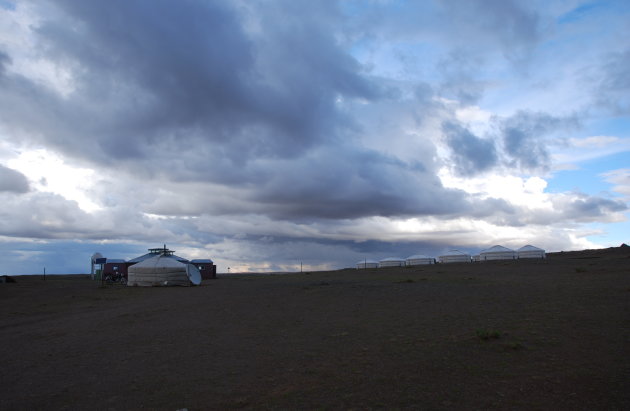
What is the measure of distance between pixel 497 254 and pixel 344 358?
263ft

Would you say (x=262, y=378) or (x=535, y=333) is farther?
(x=535, y=333)

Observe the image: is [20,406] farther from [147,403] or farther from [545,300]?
[545,300]

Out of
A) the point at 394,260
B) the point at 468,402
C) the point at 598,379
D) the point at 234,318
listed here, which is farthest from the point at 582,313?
the point at 394,260

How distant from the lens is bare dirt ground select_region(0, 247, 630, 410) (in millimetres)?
8078

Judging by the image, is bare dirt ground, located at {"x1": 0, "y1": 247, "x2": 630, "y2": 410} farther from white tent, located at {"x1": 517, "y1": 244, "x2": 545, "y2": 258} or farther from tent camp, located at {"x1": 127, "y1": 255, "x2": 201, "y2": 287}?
white tent, located at {"x1": 517, "y1": 244, "x2": 545, "y2": 258}

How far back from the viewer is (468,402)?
7535 mm

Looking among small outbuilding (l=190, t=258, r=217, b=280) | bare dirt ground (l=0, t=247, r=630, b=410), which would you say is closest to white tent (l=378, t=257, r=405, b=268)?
small outbuilding (l=190, t=258, r=217, b=280)

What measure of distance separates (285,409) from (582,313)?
11.5 metres

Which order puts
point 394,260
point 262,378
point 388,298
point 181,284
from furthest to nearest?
1. point 394,260
2. point 181,284
3. point 388,298
4. point 262,378

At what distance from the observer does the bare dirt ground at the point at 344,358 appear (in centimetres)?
808

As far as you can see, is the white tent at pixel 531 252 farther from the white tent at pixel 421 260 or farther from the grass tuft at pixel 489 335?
the grass tuft at pixel 489 335

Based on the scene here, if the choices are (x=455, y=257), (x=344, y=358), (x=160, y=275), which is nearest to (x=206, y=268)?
(x=160, y=275)

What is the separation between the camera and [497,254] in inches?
3280

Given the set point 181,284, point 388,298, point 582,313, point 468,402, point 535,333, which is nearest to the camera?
point 468,402
